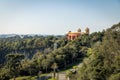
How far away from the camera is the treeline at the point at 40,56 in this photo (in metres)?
32.7

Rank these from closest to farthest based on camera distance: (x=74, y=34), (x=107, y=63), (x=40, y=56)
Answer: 1. (x=107, y=63)
2. (x=40, y=56)
3. (x=74, y=34)

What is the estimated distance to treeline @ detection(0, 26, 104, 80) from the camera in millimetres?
32656

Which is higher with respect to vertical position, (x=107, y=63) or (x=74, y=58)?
(x=107, y=63)

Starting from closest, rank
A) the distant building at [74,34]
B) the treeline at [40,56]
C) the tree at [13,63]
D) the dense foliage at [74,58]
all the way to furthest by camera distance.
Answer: the dense foliage at [74,58]
the tree at [13,63]
the treeline at [40,56]
the distant building at [74,34]

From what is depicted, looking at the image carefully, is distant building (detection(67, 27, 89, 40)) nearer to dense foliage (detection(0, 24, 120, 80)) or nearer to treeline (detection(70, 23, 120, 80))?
dense foliage (detection(0, 24, 120, 80))

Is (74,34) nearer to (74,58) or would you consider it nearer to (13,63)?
(74,58)

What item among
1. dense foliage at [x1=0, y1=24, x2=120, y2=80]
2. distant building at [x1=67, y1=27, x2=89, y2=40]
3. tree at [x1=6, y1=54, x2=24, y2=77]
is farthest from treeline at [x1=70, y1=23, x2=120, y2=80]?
distant building at [x1=67, y1=27, x2=89, y2=40]

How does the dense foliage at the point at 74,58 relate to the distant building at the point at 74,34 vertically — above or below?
below

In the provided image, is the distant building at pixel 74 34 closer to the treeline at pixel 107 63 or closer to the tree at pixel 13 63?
the tree at pixel 13 63

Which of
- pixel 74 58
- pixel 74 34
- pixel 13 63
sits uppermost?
pixel 74 34

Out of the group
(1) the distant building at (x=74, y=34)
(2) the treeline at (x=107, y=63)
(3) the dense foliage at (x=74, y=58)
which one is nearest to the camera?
(2) the treeline at (x=107, y=63)

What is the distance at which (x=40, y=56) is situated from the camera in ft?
136

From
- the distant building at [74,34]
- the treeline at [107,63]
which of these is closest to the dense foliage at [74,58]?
the treeline at [107,63]

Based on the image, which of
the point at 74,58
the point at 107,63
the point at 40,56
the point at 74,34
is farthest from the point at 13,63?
the point at 74,34
